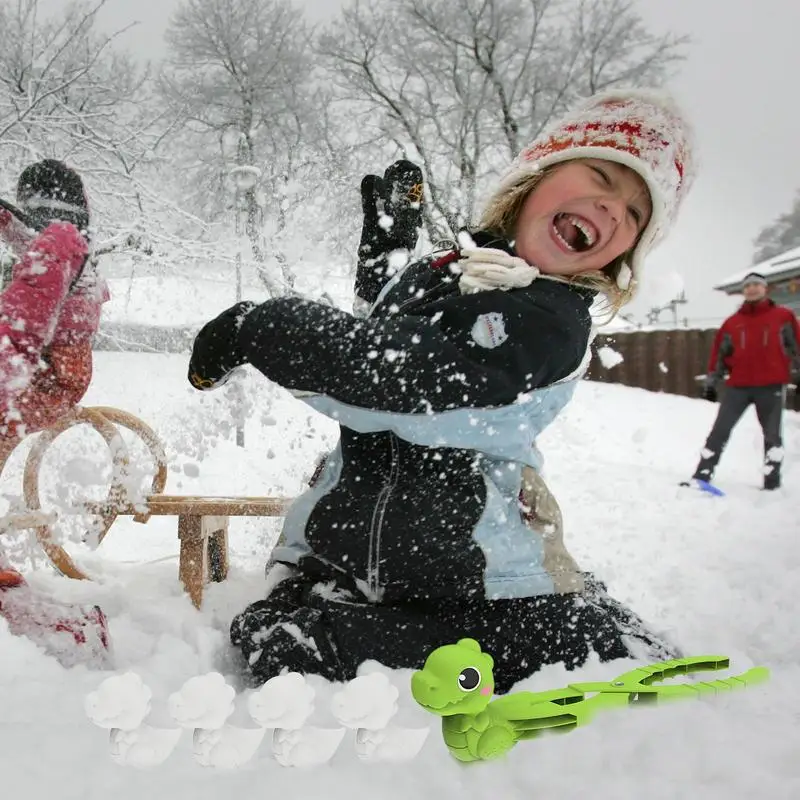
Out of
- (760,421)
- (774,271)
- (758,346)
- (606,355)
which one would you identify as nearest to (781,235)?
(774,271)

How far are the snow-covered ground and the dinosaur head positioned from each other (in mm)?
47

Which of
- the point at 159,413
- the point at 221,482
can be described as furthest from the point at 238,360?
the point at 221,482

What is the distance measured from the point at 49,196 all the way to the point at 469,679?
1.19 feet

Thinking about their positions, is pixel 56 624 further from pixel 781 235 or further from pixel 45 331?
pixel 781 235

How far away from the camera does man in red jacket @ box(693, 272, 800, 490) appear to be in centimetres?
116

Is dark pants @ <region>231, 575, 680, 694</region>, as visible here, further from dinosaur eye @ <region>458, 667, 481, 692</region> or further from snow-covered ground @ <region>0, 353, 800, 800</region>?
dinosaur eye @ <region>458, 667, 481, 692</region>

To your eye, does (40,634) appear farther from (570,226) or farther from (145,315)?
(570,226)

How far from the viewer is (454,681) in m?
0.23

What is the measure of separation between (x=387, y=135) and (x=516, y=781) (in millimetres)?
451

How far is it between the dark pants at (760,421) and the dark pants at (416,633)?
1.26 meters

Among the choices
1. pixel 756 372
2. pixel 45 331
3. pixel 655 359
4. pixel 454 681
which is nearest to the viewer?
pixel 454 681

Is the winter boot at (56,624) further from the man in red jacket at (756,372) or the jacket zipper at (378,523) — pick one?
the man in red jacket at (756,372)

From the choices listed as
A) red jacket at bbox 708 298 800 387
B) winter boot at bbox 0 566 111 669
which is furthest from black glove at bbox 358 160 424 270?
red jacket at bbox 708 298 800 387

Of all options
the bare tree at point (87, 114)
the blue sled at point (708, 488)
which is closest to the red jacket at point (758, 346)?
the blue sled at point (708, 488)
